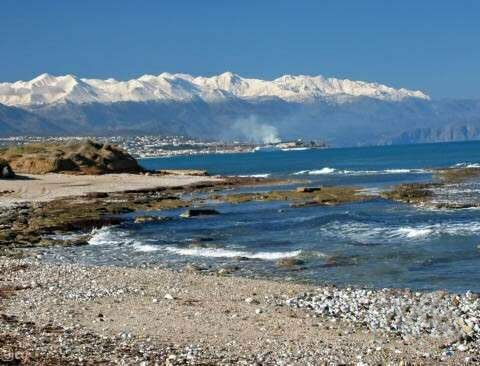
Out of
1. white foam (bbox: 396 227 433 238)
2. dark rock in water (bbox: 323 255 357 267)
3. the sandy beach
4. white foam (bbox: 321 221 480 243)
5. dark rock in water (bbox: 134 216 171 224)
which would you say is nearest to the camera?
dark rock in water (bbox: 323 255 357 267)

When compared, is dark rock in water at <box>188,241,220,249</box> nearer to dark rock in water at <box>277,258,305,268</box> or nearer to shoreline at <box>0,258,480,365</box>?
dark rock in water at <box>277,258,305,268</box>

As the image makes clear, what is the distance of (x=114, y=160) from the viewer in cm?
10119

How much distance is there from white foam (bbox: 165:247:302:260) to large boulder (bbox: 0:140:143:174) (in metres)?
61.4

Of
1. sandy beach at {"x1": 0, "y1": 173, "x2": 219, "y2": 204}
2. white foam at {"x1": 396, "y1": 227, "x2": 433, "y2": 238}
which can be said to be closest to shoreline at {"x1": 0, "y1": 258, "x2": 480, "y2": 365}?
white foam at {"x1": 396, "y1": 227, "x2": 433, "y2": 238}

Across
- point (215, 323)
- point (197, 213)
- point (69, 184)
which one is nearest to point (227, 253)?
point (215, 323)

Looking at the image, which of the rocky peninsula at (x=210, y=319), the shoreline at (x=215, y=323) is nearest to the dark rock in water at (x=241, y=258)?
the rocky peninsula at (x=210, y=319)

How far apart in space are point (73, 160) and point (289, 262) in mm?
70601

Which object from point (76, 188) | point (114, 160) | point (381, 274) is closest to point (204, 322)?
point (381, 274)

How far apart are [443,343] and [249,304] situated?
6415 mm

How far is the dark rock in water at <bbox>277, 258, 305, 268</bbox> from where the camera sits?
98.9 feet

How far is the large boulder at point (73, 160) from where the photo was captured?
94438 millimetres

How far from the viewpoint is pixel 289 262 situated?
30.6 meters

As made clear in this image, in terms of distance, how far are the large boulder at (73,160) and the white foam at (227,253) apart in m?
61.4

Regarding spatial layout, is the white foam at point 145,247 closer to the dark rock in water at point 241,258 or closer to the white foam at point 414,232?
the dark rock in water at point 241,258
